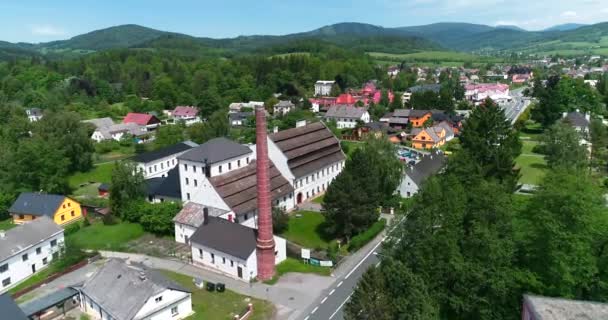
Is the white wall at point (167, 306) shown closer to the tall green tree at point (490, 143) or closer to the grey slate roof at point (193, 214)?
the grey slate roof at point (193, 214)

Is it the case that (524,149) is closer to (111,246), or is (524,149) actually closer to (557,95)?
(557,95)

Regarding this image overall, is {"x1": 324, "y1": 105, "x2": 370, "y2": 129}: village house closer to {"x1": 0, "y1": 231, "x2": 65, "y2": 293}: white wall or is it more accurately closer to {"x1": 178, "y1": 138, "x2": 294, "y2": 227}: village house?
{"x1": 178, "y1": 138, "x2": 294, "y2": 227}: village house

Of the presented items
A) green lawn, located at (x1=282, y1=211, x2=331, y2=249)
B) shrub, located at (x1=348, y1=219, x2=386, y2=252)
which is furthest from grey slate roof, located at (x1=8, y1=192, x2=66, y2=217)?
shrub, located at (x1=348, y1=219, x2=386, y2=252)

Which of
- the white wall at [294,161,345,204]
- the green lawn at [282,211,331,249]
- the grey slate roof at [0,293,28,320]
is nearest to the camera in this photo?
the grey slate roof at [0,293,28,320]

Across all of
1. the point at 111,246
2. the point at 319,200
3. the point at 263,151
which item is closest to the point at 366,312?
the point at 263,151

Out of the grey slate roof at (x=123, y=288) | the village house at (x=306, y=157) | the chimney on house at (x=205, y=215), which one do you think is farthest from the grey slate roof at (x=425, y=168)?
the grey slate roof at (x=123, y=288)
